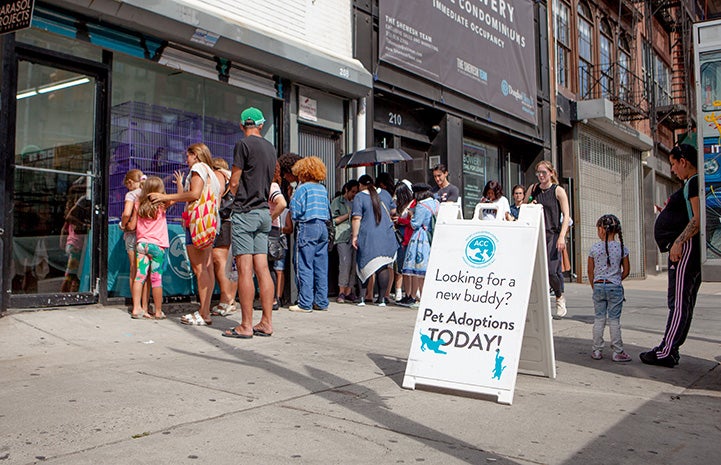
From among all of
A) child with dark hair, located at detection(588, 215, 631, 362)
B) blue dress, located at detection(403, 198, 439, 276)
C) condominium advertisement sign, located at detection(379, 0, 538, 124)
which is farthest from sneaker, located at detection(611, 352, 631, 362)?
condominium advertisement sign, located at detection(379, 0, 538, 124)

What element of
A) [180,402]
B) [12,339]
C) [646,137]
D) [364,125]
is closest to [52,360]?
[12,339]

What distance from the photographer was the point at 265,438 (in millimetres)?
3209

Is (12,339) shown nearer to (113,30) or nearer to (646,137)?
(113,30)

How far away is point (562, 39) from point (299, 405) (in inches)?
641

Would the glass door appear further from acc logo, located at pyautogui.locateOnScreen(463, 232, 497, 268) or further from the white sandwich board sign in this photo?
acc logo, located at pyautogui.locateOnScreen(463, 232, 497, 268)

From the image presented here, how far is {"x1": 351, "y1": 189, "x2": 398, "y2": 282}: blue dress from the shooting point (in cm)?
873

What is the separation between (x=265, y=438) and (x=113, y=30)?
5.36 m

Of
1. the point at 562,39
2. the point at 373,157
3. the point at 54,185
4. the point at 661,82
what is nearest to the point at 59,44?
the point at 54,185

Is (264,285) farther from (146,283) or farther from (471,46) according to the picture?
Answer: (471,46)

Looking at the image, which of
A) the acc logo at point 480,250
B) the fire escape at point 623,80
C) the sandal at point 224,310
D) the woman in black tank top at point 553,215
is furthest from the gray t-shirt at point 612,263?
the fire escape at point 623,80

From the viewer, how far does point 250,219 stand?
228 inches

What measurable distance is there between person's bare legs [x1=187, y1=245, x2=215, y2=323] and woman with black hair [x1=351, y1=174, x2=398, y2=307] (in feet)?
8.49

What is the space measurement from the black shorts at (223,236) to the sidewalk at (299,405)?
884 millimetres

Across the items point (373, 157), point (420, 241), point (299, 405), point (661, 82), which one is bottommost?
point (299, 405)
